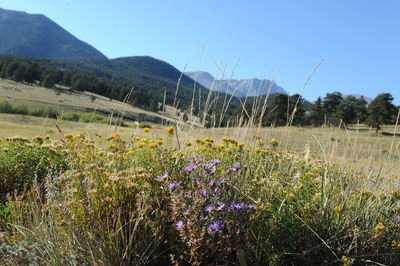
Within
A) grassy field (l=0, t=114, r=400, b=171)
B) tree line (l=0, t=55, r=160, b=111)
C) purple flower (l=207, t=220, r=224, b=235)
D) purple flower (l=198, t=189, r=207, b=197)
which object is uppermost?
tree line (l=0, t=55, r=160, b=111)

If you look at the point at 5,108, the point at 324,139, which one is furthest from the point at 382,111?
the point at 5,108

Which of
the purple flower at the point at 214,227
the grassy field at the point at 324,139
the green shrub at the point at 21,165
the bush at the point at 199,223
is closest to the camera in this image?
the purple flower at the point at 214,227

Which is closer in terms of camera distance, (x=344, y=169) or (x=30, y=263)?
(x=30, y=263)

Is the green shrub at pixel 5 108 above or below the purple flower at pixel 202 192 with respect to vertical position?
below

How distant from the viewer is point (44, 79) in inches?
Answer: 3725

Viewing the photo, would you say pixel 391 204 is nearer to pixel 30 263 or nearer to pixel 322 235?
pixel 322 235

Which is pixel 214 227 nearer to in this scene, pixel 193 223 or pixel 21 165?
pixel 193 223

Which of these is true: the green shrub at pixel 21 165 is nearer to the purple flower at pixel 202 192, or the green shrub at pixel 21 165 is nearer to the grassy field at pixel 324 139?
the grassy field at pixel 324 139

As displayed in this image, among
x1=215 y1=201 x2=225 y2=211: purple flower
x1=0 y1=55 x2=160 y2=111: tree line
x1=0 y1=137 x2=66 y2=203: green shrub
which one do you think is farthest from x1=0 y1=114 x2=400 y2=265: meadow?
x1=0 y1=55 x2=160 y2=111: tree line

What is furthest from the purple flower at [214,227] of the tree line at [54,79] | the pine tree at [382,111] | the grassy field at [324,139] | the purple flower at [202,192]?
the tree line at [54,79]

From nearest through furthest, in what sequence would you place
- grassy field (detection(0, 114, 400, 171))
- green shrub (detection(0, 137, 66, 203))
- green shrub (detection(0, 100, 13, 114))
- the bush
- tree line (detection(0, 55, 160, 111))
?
the bush
green shrub (detection(0, 137, 66, 203))
grassy field (detection(0, 114, 400, 171))
green shrub (detection(0, 100, 13, 114))
tree line (detection(0, 55, 160, 111))

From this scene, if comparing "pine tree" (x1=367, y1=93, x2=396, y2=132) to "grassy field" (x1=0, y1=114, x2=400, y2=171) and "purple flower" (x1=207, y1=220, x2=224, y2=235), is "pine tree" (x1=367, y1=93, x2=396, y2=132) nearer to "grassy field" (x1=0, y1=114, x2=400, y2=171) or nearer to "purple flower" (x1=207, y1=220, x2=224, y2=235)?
"grassy field" (x1=0, y1=114, x2=400, y2=171)

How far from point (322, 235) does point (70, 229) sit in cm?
148

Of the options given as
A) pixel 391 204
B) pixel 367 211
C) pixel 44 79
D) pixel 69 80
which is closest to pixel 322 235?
pixel 367 211
